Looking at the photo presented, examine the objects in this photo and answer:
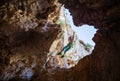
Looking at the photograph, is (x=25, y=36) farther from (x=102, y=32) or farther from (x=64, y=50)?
(x=102, y=32)

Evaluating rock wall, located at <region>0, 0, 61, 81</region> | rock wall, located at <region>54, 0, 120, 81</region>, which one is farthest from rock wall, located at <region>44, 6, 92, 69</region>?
rock wall, located at <region>54, 0, 120, 81</region>

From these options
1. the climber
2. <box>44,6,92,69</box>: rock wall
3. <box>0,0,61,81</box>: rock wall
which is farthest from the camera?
the climber

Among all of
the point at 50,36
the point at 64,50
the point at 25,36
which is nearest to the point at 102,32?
the point at 50,36

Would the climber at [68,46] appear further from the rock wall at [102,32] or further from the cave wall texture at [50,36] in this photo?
the rock wall at [102,32]

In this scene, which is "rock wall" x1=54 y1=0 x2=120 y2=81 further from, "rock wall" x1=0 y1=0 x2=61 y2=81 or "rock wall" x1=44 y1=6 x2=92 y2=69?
"rock wall" x1=44 y1=6 x2=92 y2=69

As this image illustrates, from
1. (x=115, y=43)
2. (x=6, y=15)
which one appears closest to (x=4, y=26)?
(x=6, y=15)

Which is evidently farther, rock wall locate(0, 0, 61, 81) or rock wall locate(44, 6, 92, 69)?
rock wall locate(44, 6, 92, 69)

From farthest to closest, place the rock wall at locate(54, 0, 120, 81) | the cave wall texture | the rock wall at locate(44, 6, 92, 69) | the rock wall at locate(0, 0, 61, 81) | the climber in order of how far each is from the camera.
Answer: the climber, the rock wall at locate(44, 6, 92, 69), the rock wall at locate(0, 0, 61, 81), the cave wall texture, the rock wall at locate(54, 0, 120, 81)

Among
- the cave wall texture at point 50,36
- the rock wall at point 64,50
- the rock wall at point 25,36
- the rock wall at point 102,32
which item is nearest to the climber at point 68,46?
the rock wall at point 64,50
